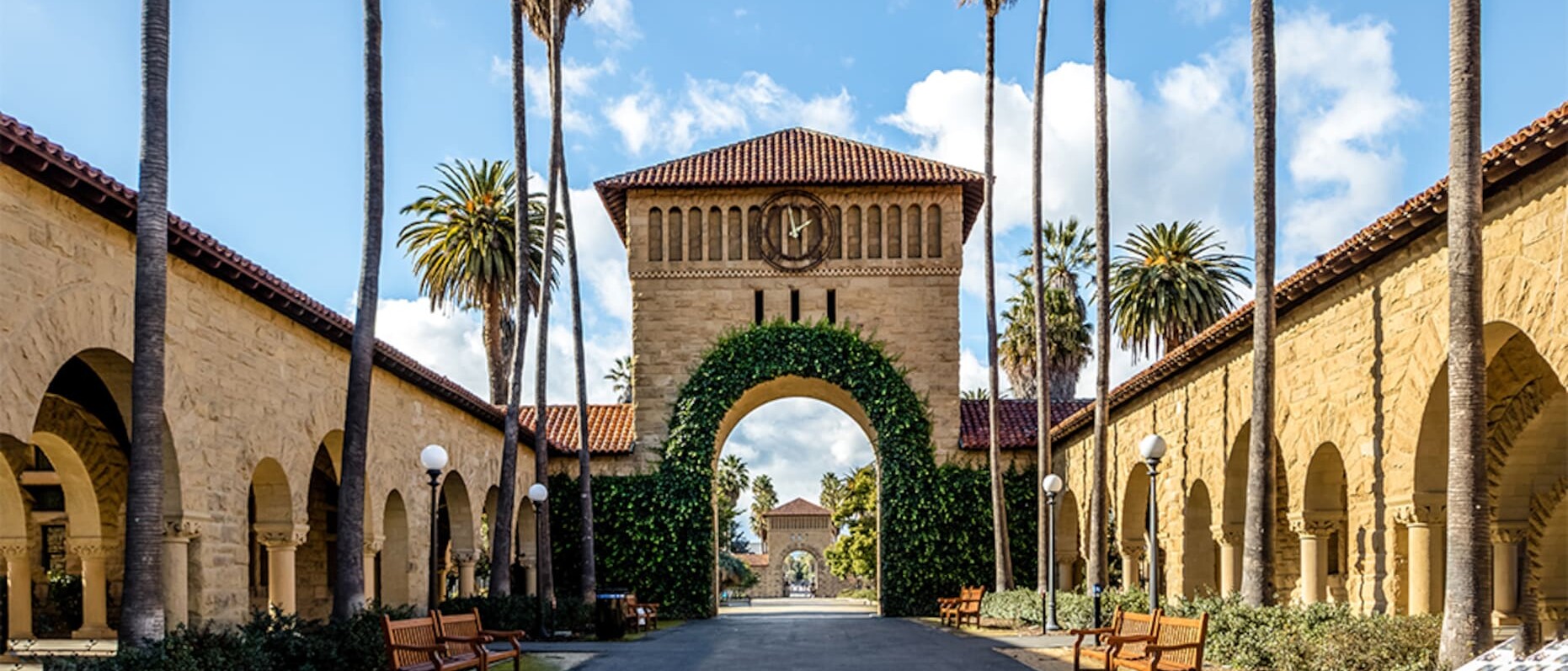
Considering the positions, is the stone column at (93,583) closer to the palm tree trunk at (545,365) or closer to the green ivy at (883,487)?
the palm tree trunk at (545,365)

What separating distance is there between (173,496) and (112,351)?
2.52 metres

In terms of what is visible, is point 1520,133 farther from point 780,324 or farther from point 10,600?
point 780,324

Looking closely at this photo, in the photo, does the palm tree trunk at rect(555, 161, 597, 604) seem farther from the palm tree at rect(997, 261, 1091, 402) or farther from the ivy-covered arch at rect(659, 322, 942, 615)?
the palm tree at rect(997, 261, 1091, 402)

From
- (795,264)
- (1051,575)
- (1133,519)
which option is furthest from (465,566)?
(1133,519)

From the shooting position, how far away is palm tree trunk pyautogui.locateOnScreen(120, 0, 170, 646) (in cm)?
1231

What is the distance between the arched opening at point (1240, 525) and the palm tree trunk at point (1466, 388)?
9.06 m

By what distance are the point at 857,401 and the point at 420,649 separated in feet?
80.3

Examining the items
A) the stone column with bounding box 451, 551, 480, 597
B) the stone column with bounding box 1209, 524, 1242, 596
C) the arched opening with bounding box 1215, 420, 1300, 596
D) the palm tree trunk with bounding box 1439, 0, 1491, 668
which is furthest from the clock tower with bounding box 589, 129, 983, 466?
the palm tree trunk with bounding box 1439, 0, 1491, 668

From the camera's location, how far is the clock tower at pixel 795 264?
128 ft

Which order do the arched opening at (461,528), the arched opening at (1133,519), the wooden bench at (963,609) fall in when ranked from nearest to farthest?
the wooden bench at (963,609) → the arched opening at (461,528) → the arched opening at (1133,519)

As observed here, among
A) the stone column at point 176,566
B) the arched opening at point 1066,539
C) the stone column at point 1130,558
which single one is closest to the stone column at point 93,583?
the stone column at point 176,566

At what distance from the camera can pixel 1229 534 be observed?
23953 millimetres

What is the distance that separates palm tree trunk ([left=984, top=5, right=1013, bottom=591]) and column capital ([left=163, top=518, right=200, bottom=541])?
22.0 metres

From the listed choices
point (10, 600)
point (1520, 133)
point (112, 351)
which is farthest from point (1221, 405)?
point (10, 600)
